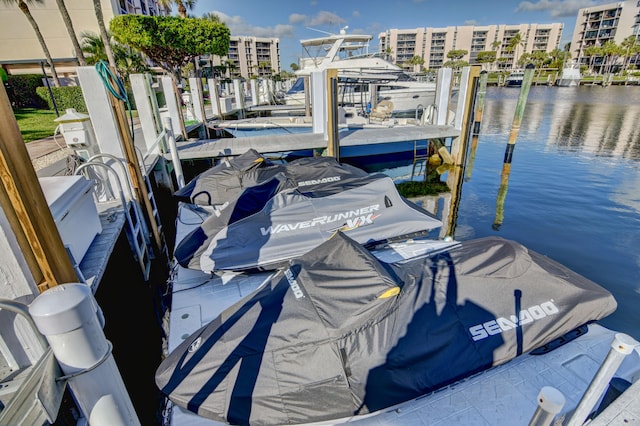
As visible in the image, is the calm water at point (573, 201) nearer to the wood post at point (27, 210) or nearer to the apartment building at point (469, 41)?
the wood post at point (27, 210)

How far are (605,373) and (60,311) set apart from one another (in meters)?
1.86

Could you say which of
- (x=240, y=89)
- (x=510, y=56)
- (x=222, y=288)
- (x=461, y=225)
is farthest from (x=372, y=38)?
(x=510, y=56)

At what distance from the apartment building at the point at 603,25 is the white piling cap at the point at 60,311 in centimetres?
8481

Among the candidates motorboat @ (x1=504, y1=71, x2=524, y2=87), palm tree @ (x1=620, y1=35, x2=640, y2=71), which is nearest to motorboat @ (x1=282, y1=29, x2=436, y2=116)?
motorboat @ (x1=504, y1=71, x2=524, y2=87)

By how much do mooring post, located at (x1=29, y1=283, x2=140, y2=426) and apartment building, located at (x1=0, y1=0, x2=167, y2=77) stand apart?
3457cm

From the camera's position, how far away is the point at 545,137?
1488 centimetres

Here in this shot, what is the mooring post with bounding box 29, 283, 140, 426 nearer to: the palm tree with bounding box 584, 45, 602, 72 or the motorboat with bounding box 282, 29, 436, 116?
the motorboat with bounding box 282, 29, 436, 116

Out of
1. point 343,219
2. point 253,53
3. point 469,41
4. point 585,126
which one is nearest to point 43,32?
point 343,219

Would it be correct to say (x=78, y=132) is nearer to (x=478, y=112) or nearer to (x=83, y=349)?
(x=83, y=349)

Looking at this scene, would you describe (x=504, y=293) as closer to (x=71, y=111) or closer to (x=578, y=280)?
(x=578, y=280)

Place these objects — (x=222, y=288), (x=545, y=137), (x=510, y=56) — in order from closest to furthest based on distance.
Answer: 1. (x=222, y=288)
2. (x=545, y=137)
3. (x=510, y=56)

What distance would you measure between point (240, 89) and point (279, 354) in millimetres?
17579

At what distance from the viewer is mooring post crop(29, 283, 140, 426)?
92 cm

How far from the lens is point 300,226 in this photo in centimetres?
424
